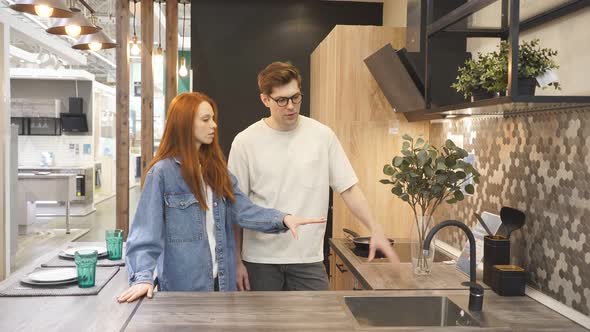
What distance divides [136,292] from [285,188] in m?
0.91

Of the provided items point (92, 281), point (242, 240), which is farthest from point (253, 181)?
point (92, 281)

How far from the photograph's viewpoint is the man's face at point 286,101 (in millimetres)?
2490

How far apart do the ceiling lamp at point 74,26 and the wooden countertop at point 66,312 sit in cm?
190

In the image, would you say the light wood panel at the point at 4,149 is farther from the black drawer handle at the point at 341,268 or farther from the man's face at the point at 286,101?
the man's face at the point at 286,101

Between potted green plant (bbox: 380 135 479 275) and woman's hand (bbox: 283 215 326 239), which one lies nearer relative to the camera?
woman's hand (bbox: 283 215 326 239)

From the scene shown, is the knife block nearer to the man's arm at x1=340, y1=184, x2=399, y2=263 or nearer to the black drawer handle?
the man's arm at x1=340, y1=184, x2=399, y2=263

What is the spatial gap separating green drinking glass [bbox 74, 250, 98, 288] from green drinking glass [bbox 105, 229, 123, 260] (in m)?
0.49

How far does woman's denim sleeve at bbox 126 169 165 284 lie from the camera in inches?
80.8

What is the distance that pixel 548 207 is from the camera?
223 cm

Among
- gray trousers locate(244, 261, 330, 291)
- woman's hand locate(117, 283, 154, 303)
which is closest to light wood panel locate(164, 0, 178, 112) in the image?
gray trousers locate(244, 261, 330, 291)

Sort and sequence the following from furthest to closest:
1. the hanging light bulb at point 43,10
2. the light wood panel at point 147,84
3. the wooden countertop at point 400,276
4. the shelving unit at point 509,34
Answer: the light wood panel at point 147,84 < the hanging light bulb at point 43,10 < the wooden countertop at point 400,276 < the shelving unit at point 509,34

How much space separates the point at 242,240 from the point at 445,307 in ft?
3.41

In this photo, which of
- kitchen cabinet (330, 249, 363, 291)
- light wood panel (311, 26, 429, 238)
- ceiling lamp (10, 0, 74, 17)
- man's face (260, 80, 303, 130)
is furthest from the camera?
light wood panel (311, 26, 429, 238)

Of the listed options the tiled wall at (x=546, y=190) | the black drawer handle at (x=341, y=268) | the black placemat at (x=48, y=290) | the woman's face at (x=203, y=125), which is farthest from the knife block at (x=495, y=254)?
the black placemat at (x=48, y=290)
